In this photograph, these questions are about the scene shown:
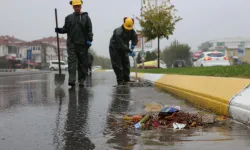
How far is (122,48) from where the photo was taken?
9.88 metres

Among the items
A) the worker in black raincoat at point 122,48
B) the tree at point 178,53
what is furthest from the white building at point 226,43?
the worker in black raincoat at point 122,48

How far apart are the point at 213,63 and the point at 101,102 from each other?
19283 mm

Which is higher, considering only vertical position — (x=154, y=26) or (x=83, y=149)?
(x=154, y=26)

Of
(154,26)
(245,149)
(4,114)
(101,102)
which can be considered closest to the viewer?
(245,149)

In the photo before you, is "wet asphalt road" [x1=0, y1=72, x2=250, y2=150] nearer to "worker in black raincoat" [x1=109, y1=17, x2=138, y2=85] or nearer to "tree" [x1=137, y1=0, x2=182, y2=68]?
"worker in black raincoat" [x1=109, y1=17, x2=138, y2=85]

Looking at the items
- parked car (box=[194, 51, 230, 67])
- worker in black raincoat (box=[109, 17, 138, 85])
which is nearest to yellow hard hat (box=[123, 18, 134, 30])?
worker in black raincoat (box=[109, 17, 138, 85])

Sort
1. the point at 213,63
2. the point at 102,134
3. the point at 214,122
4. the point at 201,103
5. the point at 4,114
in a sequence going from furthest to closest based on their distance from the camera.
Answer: the point at 213,63
the point at 201,103
the point at 4,114
the point at 214,122
the point at 102,134

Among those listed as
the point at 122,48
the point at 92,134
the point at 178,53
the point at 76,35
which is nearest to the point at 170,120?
the point at 92,134

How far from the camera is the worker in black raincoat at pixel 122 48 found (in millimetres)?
9812

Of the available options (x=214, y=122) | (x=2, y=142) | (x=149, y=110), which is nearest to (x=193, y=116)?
(x=214, y=122)

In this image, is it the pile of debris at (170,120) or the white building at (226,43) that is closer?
the pile of debris at (170,120)

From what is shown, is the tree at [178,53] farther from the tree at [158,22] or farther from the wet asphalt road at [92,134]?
the wet asphalt road at [92,134]

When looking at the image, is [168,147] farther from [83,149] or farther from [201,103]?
[201,103]

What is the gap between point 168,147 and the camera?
287 cm
